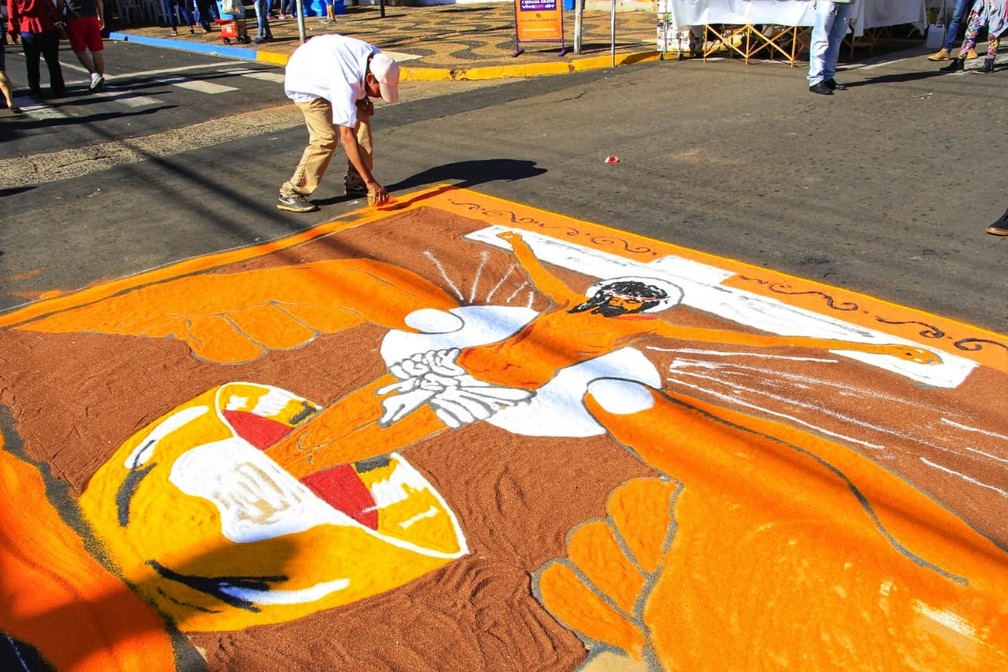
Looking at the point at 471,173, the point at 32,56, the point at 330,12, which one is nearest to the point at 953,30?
the point at 471,173

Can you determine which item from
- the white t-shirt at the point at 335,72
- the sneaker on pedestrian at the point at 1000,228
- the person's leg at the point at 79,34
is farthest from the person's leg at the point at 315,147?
the person's leg at the point at 79,34

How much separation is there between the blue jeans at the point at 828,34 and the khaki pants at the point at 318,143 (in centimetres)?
579

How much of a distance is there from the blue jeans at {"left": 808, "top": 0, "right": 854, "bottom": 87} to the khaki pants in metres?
5.79

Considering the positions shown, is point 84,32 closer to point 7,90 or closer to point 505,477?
point 7,90

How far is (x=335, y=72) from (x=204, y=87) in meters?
8.19

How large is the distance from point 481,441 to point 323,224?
3218mm

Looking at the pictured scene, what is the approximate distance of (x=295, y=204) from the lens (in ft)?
21.0

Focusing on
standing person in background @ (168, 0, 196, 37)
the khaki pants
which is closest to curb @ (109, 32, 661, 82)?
the khaki pants

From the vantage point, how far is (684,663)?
2369mm

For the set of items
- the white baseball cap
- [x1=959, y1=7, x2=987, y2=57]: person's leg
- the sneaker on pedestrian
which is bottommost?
the sneaker on pedestrian

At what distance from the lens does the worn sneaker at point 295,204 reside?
20.9ft

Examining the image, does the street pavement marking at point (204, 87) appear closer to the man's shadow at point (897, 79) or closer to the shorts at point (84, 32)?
the shorts at point (84, 32)

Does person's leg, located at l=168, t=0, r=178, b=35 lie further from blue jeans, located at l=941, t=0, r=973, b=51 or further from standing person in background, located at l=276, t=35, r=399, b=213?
blue jeans, located at l=941, t=0, r=973, b=51

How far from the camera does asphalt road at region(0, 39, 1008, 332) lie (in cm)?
526
